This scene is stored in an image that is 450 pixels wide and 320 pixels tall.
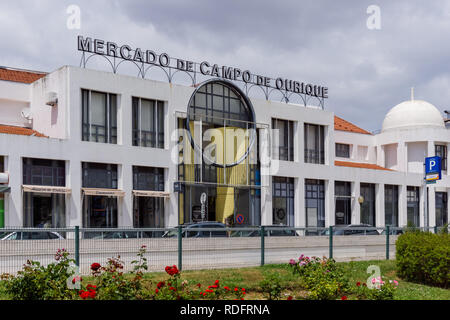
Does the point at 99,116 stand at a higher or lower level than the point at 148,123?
higher

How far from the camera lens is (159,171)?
33062 millimetres

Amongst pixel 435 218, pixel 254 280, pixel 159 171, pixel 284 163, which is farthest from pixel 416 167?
pixel 254 280

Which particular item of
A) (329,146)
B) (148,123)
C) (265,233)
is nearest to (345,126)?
(329,146)

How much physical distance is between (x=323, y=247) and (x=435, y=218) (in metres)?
30.8

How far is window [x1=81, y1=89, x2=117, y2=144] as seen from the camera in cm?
3062

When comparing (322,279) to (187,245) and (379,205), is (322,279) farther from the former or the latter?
(379,205)

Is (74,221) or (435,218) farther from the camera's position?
(435,218)

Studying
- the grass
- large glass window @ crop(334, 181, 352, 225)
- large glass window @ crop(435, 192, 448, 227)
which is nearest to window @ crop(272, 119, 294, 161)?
large glass window @ crop(334, 181, 352, 225)

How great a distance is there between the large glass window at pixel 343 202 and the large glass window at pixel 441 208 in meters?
10.2

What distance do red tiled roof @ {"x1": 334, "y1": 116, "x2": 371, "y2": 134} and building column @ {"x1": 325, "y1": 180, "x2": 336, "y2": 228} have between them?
28.3 feet

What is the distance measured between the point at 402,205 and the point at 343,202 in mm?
6499

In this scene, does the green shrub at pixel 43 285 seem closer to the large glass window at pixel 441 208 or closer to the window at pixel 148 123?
the window at pixel 148 123

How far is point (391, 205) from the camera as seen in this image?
46.7m

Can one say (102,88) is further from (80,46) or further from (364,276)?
(364,276)
